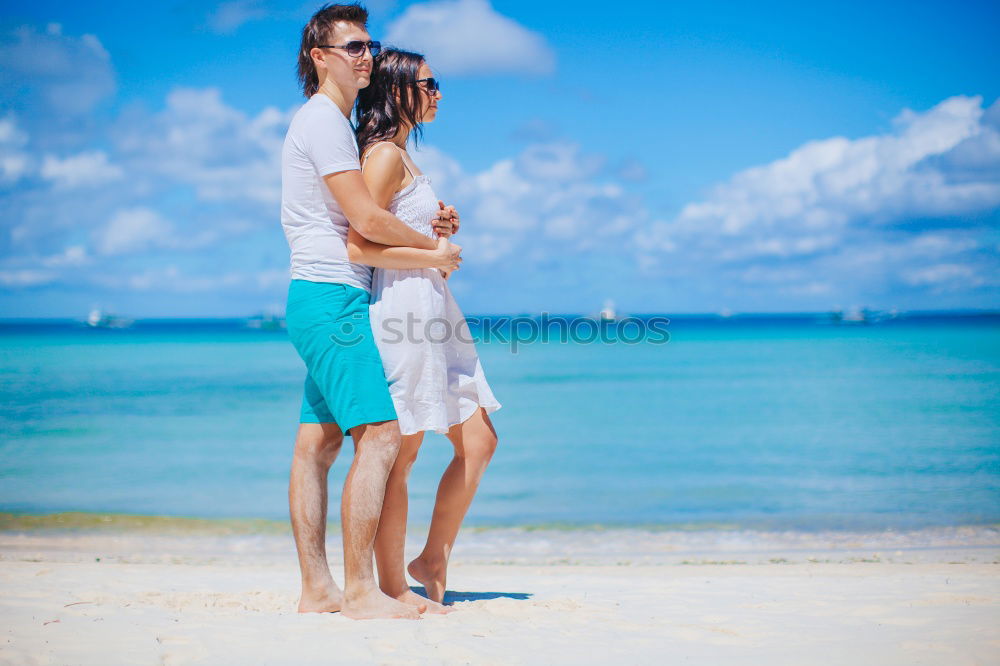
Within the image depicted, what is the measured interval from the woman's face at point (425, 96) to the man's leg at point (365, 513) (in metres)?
1.29

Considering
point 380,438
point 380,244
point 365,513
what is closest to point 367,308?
point 380,244

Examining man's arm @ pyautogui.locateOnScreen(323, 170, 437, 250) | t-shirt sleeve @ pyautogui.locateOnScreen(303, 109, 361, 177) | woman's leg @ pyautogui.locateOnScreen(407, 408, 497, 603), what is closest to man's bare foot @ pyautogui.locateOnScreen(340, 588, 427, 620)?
woman's leg @ pyautogui.locateOnScreen(407, 408, 497, 603)

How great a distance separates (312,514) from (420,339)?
838mm

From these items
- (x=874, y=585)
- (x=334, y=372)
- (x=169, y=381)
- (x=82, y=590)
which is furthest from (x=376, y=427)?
(x=169, y=381)

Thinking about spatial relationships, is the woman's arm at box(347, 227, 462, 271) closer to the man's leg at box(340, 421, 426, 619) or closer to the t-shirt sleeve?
the t-shirt sleeve

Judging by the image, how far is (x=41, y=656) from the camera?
2.58 meters

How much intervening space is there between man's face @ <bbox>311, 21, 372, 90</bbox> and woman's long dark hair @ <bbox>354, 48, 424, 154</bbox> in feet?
0.39

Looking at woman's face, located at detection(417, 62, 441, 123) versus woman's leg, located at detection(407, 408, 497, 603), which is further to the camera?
woman's leg, located at detection(407, 408, 497, 603)

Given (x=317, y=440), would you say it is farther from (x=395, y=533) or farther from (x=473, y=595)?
(x=473, y=595)

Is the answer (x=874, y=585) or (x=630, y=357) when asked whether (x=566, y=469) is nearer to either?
(x=874, y=585)

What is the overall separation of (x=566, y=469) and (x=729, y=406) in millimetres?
8175

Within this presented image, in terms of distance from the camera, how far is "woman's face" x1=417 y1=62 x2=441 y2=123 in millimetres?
3199

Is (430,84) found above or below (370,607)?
above

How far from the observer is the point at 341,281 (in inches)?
118
